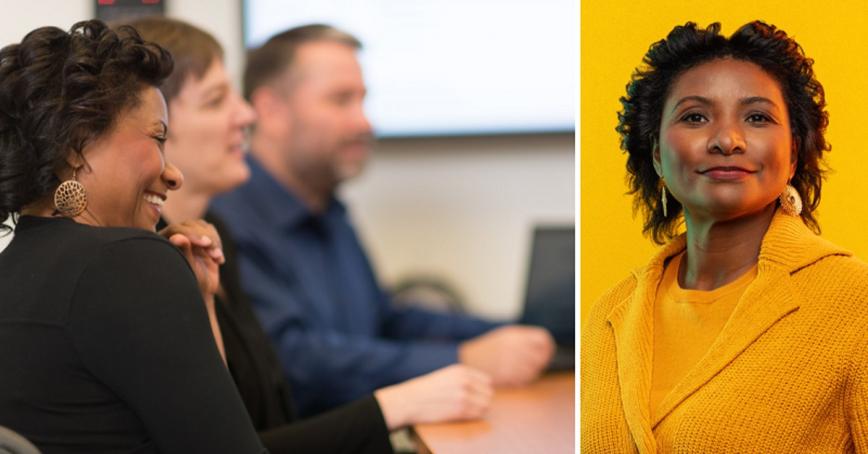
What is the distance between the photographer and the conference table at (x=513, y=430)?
1.56m

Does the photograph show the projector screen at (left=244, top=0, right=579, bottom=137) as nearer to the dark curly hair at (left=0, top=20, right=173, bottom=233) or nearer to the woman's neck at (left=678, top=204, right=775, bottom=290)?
the dark curly hair at (left=0, top=20, right=173, bottom=233)

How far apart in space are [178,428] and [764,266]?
23.1 inches

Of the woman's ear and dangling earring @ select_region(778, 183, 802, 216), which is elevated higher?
the woman's ear

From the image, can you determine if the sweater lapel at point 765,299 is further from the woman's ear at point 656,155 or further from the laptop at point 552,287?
the laptop at point 552,287

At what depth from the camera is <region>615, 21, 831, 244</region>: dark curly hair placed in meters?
1.00

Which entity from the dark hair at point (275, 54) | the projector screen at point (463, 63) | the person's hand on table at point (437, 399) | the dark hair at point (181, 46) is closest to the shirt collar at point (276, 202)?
the dark hair at point (275, 54)

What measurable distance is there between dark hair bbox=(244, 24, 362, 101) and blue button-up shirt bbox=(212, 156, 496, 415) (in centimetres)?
25

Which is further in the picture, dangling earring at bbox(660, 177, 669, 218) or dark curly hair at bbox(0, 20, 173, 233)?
dark curly hair at bbox(0, 20, 173, 233)

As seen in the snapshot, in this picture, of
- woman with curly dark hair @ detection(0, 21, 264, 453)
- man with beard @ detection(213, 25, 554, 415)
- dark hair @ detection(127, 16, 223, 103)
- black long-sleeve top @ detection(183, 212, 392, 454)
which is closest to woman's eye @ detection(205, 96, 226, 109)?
dark hair @ detection(127, 16, 223, 103)

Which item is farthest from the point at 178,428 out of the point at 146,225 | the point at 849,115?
the point at 849,115

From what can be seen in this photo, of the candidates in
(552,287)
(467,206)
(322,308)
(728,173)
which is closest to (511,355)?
(552,287)

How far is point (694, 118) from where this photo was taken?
1.01m

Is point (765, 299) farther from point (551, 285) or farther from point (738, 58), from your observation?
point (551, 285)

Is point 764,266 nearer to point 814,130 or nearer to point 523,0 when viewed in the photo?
point 814,130
